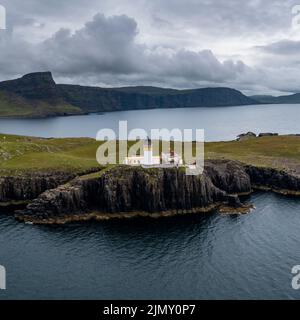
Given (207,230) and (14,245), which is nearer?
(14,245)

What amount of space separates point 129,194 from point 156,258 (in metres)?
30.2

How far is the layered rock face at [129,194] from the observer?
101 metres

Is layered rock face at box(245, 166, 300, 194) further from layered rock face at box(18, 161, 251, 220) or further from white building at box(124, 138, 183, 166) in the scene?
white building at box(124, 138, 183, 166)

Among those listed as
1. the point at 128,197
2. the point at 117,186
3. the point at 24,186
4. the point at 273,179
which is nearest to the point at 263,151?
the point at 273,179

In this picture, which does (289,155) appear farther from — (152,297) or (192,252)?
(152,297)

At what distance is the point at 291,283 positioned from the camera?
6681cm

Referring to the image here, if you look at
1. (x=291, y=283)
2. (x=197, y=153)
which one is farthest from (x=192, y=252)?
(x=197, y=153)

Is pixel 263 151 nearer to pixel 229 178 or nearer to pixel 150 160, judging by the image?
pixel 229 178

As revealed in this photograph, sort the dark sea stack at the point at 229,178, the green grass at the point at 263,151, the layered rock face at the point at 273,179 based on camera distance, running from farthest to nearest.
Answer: the green grass at the point at 263,151, the layered rock face at the point at 273,179, the dark sea stack at the point at 229,178

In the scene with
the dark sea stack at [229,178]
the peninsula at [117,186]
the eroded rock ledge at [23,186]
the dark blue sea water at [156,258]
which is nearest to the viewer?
the dark blue sea water at [156,258]

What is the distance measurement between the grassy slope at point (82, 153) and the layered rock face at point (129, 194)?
18.3 meters

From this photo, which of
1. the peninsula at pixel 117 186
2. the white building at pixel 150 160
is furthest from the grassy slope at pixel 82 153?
the white building at pixel 150 160

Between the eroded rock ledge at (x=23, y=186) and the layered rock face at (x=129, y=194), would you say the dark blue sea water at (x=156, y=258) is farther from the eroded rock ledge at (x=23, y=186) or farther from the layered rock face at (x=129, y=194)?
the eroded rock ledge at (x=23, y=186)
